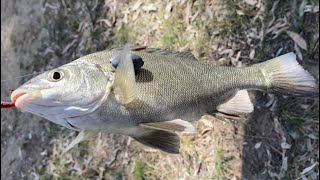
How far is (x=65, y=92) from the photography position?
83.4 inches

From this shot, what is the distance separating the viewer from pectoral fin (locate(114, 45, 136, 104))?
6.77 feet

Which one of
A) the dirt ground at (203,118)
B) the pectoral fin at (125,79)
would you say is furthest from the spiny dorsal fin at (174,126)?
the dirt ground at (203,118)

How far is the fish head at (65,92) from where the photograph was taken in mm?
2080

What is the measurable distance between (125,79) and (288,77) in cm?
82

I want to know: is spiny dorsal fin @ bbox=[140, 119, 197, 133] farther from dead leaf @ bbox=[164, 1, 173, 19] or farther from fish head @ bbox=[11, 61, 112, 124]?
dead leaf @ bbox=[164, 1, 173, 19]

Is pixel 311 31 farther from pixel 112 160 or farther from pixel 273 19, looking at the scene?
pixel 112 160

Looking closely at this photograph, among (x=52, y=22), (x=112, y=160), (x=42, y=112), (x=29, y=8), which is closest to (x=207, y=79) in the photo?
(x=42, y=112)

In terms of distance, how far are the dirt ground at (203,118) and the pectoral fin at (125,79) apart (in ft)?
2.63

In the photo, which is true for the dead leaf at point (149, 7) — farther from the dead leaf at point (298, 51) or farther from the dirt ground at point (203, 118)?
the dead leaf at point (298, 51)

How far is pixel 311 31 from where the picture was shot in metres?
3.32

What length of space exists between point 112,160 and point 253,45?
50.5 inches

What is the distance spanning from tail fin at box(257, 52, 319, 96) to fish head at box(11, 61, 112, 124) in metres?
0.78

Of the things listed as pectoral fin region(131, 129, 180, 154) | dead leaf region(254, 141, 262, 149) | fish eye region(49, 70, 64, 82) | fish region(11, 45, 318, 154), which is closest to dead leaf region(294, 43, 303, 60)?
dead leaf region(254, 141, 262, 149)

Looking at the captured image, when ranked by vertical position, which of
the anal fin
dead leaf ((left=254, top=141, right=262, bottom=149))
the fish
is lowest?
dead leaf ((left=254, top=141, right=262, bottom=149))
